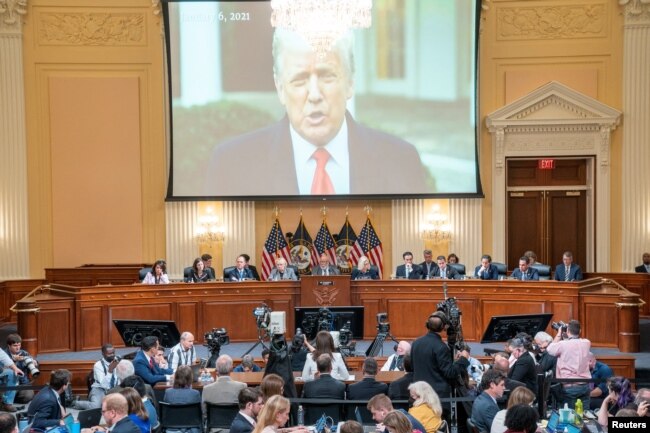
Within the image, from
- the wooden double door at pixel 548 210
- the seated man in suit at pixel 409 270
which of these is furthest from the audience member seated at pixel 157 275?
the wooden double door at pixel 548 210

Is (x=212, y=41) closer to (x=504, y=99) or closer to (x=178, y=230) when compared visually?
(x=178, y=230)

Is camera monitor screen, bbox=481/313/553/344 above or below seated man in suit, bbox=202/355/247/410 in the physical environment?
above

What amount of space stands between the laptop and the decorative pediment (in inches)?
495

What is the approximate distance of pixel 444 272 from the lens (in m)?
16.8

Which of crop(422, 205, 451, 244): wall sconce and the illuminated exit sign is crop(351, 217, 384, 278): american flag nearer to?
crop(422, 205, 451, 244): wall sconce

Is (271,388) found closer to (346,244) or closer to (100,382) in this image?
(100,382)

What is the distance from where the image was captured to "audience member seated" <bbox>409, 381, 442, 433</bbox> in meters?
7.98

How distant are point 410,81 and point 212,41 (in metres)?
4.10

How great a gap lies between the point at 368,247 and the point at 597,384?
812 cm

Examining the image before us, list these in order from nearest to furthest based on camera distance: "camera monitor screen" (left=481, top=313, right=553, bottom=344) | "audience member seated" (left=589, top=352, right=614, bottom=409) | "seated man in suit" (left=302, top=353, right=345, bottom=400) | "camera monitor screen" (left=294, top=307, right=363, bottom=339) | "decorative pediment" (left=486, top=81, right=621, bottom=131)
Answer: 1. "seated man in suit" (left=302, top=353, right=345, bottom=400)
2. "audience member seated" (left=589, top=352, right=614, bottom=409)
3. "camera monitor screen" (left=481, top=313, right=553, bottom=344)
4. "camera monitor screen" (left=294, top=307, right=363, bottom=339)
5. "decorative pediment" (left=486, top=81, right=621, bottom=131)

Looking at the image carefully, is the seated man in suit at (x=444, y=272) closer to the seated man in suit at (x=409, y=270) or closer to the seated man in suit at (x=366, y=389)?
the seated man in suit at (x=409, y=270)

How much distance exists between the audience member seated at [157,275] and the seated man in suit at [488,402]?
8708mm

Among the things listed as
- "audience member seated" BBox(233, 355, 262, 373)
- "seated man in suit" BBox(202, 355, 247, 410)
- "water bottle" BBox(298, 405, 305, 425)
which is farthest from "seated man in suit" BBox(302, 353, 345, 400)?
"audience member seated" BBox(233, 355, 262, 373)

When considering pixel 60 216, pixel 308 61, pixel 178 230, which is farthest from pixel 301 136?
pixel 60 216
